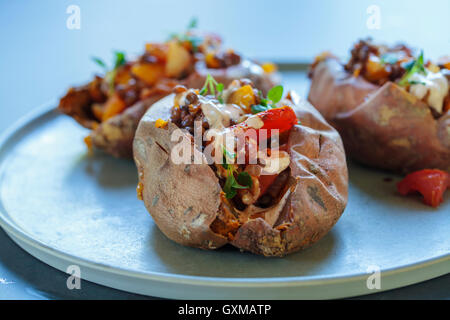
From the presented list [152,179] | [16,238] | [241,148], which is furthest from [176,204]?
[16,238]

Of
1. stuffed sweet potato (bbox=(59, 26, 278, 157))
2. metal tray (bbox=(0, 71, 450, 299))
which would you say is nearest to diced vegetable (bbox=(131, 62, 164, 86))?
stuffed sweet potato (bbox=(59, 26, 278, 157))

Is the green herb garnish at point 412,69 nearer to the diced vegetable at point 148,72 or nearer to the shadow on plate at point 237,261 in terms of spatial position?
the shadow on plate at point 237,261

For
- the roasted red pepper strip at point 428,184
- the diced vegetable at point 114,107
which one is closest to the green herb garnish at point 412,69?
the roasted red pepper strip at point 428,184

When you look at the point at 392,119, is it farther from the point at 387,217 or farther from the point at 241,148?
the point at 241,148

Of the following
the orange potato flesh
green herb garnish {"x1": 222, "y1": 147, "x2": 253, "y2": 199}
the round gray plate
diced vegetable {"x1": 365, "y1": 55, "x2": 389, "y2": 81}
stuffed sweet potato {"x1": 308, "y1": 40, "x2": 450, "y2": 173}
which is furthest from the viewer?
the orange potato flesh

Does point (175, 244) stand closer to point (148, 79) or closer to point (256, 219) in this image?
point (256, 219)

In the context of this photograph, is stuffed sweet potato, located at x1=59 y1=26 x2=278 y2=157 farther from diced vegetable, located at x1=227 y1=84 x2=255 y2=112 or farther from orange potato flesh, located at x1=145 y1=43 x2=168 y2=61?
diced vegetable, located at x1=227 y1=84 x2=255 y2=112
